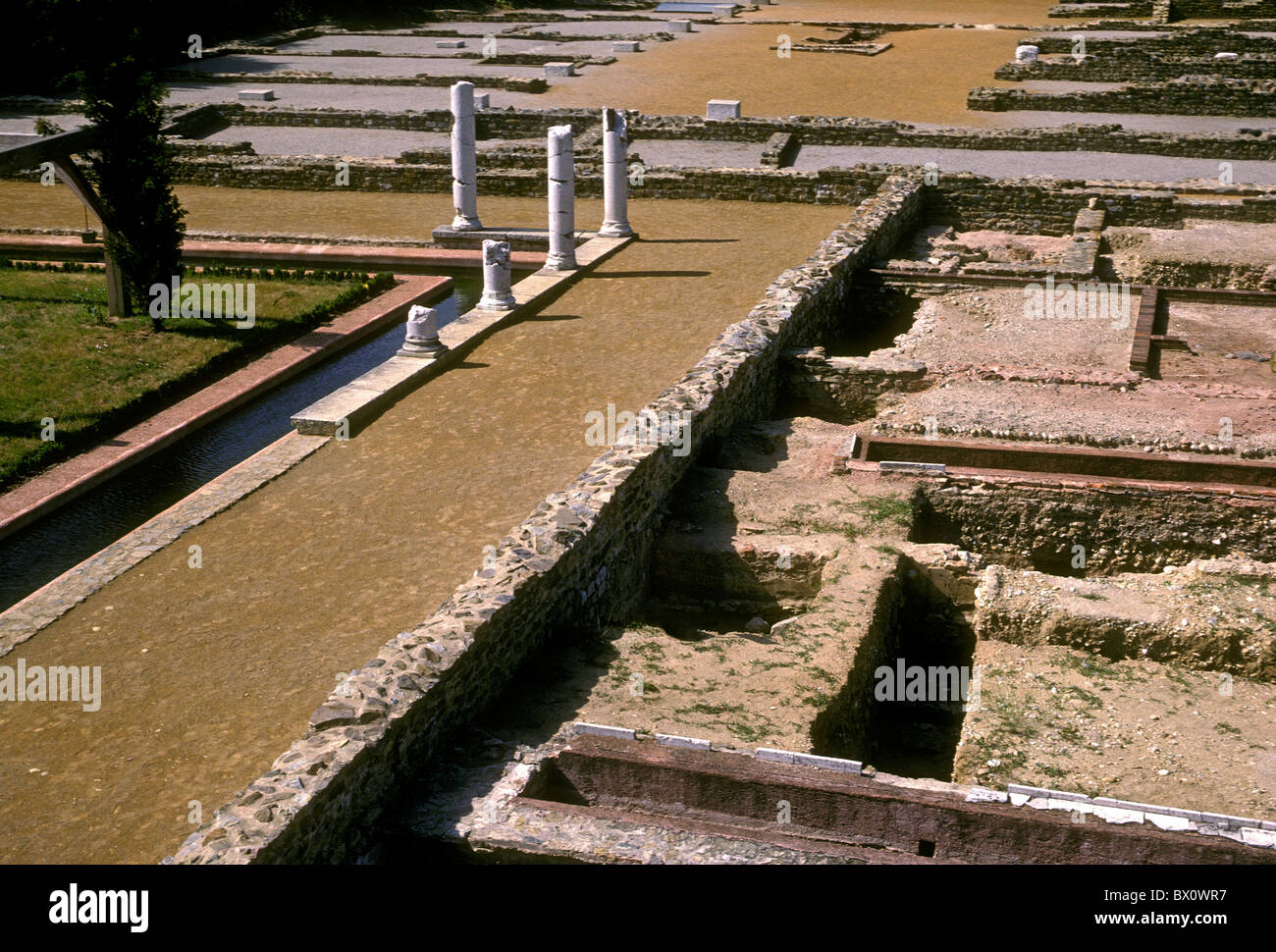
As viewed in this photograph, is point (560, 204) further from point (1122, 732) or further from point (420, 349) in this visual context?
point (1122, 732)

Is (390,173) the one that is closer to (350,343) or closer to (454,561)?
(350,343)

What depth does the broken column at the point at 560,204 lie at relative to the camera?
53.0 feet

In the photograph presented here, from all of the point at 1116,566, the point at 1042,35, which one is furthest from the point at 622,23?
the point at 1116,566

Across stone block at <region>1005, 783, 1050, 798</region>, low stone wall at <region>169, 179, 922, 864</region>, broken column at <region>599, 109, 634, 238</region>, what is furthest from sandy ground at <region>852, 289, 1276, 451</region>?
stone block at <region>1005, 783, 1050, 798</region>

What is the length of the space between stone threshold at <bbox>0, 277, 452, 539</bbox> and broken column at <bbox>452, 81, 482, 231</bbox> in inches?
60.0

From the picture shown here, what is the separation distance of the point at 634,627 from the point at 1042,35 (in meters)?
28.6

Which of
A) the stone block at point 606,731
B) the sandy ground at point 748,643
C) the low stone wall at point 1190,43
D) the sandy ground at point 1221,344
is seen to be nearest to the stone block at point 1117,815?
the sandy ground at point 748,643

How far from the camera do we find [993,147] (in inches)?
869

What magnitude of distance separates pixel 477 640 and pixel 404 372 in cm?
594

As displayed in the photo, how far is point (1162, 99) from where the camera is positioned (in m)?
25.3

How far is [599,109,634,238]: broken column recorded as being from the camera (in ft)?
56.1

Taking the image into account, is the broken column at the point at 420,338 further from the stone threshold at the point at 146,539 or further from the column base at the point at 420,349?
the stone threshold at the point at 146,539

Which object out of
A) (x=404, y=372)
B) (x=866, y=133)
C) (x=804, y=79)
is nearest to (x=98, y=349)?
(x=404, y=372)

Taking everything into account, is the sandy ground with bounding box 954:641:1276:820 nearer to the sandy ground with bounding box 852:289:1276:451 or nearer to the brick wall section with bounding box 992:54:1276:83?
the sandy ground with bounding box 852:289:1276:451
